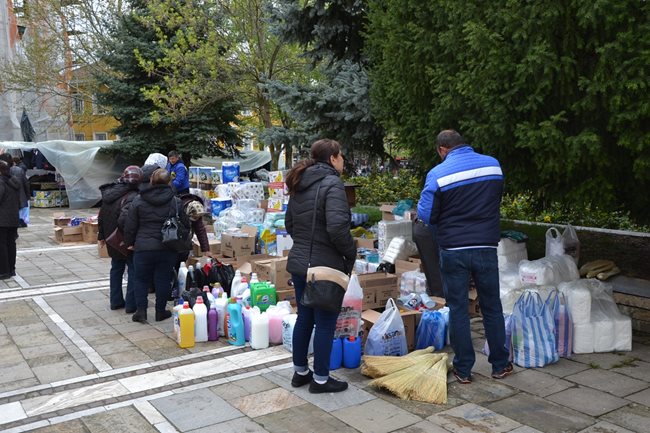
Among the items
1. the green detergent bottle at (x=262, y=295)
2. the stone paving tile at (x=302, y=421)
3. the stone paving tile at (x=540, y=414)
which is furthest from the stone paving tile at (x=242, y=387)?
the stone paving tile at (x=540, y=414)

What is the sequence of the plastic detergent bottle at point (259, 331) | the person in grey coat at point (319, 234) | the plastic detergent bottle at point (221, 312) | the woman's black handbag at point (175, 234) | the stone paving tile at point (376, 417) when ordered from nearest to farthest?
1. the stone paving tile at point (376, 417)
2. the person in grey coat at point (319, 234)
3. the plastic detergent bottle at point (259, 331)
4. the plastic detergent bottle at point (221, 312)
5. the woman's black handbag at point (175, 234)

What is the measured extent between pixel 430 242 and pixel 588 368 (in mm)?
2134

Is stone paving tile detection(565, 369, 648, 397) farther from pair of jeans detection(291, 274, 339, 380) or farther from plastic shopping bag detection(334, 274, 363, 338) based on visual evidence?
pair of jeans detection(291, 274, 339, 380)

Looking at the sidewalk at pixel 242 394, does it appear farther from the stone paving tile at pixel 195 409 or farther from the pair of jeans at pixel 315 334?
the pair of jeans at pixel 315 334

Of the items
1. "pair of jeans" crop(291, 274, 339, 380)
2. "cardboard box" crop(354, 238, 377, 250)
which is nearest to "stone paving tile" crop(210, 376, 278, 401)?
"pair of jeans" crop(291, 274, 339, 380)

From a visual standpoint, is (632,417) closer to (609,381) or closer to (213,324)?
(609,381)

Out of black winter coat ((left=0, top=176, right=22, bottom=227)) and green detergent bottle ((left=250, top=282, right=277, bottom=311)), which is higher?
black winter coat ((left=0, top=176, right=22, bottom=227))

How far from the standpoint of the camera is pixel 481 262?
4379 mm

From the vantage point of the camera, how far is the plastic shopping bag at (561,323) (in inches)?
195

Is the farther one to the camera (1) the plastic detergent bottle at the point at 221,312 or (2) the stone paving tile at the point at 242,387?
(1) the plastic detergent bottle at the point at 221,312

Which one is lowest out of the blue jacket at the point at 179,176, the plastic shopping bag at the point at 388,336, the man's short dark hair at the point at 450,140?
the plastic shopping bag at the point at 388,336

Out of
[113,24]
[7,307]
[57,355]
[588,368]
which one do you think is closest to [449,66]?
[588,368]

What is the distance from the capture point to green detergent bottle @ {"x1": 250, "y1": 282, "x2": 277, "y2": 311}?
5859mm

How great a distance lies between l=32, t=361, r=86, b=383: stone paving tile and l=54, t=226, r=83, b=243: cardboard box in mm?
7776
